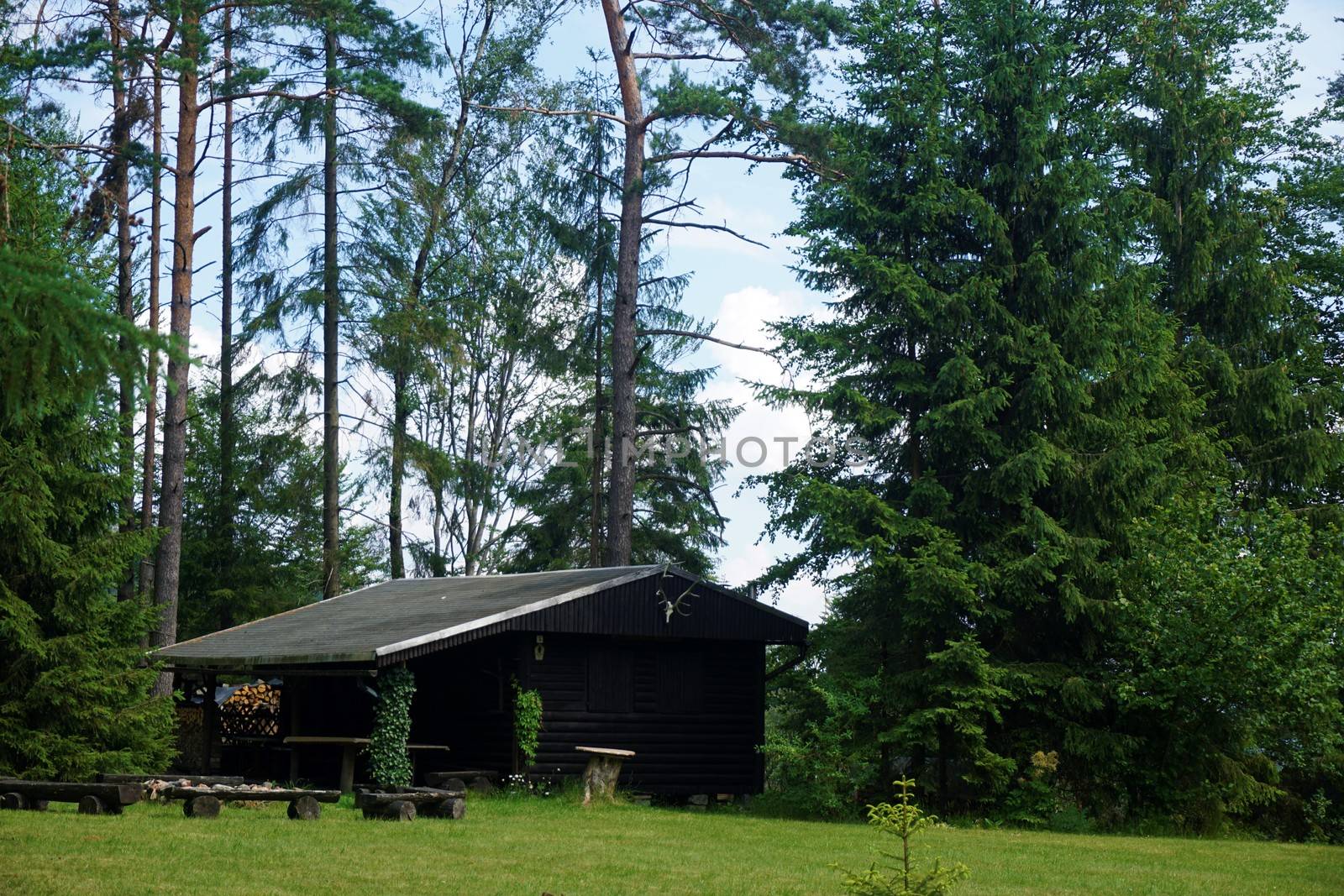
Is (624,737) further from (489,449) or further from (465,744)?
(489,449)

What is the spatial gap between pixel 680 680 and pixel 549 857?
9767 mm

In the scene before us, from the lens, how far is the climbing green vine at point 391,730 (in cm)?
2027

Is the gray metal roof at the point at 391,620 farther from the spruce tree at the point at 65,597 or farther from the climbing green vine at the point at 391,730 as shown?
the spruce tree at the point at 65,597

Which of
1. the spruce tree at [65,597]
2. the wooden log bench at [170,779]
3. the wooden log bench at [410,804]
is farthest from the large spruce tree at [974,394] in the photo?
the spruce tree at [65,597]

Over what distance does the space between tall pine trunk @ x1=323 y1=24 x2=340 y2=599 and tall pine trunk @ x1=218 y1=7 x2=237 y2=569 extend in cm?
226

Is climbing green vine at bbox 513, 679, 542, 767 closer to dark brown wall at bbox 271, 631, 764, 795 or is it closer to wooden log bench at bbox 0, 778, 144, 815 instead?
dark brown wall at bbox 271, 631, 764, 795

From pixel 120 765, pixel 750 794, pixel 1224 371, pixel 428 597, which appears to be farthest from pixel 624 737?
pixel 1224 371

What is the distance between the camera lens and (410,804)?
16578 mm

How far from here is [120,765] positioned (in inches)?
790

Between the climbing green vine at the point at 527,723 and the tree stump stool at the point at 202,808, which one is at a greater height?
the climbing green vine at the point at 527,723

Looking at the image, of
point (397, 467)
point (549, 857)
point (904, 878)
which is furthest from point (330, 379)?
point (904, 878)

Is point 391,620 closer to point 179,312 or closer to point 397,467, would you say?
point 179,312

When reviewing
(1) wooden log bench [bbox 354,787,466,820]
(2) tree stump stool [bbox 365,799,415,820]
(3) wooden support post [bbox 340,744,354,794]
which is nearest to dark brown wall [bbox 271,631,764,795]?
(3) wooden support post [bbox 340,744,354,794]

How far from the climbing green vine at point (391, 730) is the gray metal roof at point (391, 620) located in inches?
27.3
